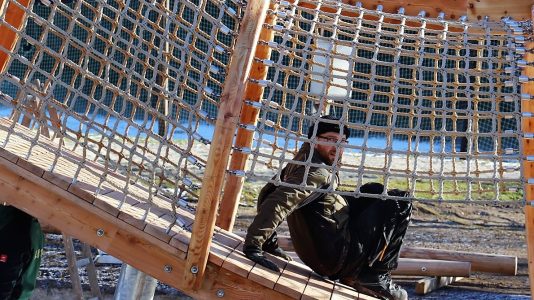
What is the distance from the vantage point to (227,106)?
4152mm

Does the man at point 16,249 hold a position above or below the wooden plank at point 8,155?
below

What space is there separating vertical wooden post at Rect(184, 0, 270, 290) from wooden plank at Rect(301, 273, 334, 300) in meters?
0.56

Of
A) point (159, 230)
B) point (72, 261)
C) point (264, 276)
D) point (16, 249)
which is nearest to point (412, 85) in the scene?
point (264, 276)

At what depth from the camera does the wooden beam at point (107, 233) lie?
4.34 metres

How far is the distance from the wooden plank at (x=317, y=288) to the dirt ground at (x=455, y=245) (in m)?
3.22

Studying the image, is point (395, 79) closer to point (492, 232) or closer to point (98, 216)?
point (98, 216)

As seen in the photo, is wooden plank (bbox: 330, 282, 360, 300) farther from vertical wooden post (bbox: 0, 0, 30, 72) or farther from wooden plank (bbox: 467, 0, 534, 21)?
vertical wooden post (bbox: 0, 0, 30, 72)

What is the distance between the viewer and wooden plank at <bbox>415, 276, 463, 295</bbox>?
25.8 feet

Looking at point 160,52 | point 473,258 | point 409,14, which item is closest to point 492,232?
point 473,258

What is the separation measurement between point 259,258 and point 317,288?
33cm

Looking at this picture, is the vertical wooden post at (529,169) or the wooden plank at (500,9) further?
the wooden plank at (500,9)

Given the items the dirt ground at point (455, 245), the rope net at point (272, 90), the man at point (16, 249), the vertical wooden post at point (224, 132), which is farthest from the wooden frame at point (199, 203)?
the dirt ground at point (455, 245)

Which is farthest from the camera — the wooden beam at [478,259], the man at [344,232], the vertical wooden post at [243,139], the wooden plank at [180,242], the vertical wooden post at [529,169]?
the wooden beam at [478,259]

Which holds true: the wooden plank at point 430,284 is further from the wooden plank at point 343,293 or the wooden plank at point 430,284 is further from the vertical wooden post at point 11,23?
the vertical wooden post at point 11,23
